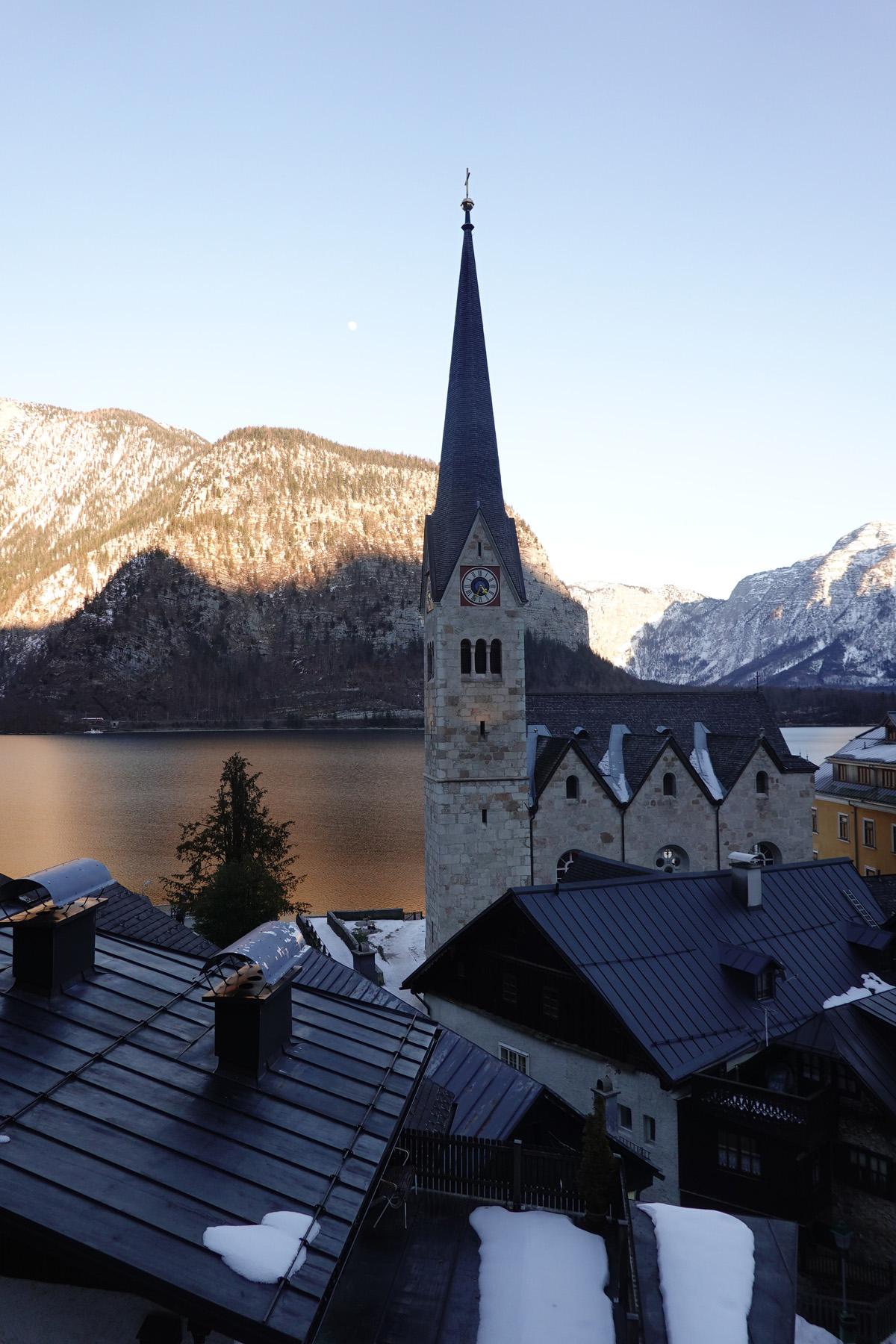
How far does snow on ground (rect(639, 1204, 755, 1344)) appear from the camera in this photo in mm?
9250

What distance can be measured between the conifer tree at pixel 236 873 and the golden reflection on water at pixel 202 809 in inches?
321

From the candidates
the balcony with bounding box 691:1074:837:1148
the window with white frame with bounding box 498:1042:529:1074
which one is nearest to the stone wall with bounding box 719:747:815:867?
the window with white frame with bounding box 498:1042:529:1074

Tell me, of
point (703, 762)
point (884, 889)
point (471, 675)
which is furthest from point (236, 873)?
point (884, 889)

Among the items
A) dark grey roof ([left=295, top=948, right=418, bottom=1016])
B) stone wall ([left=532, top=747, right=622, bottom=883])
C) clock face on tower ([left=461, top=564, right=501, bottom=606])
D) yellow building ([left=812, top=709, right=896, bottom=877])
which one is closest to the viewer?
dark grey roof ([left=295, top=948, right=418, bottom=1016])

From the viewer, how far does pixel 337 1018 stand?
34.7ft

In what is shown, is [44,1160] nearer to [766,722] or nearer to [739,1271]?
[739,1271]

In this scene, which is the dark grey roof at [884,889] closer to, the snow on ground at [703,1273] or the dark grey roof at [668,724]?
the dark grey roof at [668,724]

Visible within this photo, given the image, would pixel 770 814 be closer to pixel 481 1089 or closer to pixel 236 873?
pixel 236 873

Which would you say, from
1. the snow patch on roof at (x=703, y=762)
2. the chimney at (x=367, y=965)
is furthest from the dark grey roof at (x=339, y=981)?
the snow patch on roof at (x=703, y=762)

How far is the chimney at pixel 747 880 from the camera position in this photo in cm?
2273

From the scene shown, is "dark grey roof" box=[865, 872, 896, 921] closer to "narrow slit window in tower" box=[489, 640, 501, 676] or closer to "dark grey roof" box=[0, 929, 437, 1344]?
"narrow slit window in tower" box=[489, 640, 501, 676]

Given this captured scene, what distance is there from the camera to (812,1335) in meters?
14.3

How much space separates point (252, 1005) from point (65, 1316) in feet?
9.10

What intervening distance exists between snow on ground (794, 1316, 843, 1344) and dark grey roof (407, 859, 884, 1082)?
4113 millimetres
